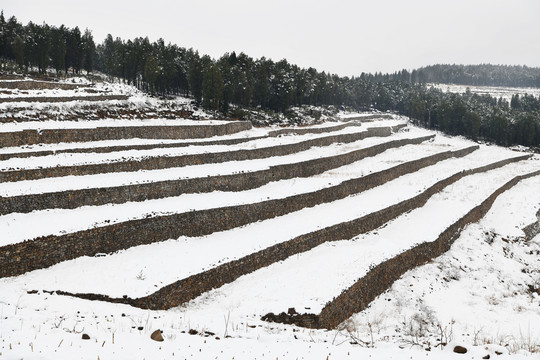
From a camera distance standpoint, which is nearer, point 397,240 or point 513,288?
point 513,288

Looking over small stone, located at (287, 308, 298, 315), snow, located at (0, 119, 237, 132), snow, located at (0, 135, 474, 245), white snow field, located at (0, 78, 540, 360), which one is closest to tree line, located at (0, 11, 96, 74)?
white snow field, located at (0, 78, 540, 360)

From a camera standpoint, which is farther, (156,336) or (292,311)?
(292,311)

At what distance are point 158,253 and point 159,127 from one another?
60.9ft

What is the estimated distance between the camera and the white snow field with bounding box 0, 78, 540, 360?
9594 millimetres

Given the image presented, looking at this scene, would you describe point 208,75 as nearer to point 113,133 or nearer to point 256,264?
point 113,133

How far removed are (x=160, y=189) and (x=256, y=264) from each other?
8.08 m

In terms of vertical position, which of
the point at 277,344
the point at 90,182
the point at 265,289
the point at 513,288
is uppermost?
the point at 90,182

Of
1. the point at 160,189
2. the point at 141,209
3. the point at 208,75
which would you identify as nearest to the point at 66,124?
the point at 160,189

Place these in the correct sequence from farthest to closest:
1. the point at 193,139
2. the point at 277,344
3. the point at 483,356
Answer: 1. the point at 193,139
2. the point at 277,344
3. the point at 483,356

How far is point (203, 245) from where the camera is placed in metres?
20.3

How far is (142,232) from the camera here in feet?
63.6

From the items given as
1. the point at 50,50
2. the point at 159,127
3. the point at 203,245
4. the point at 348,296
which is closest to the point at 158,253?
the point at 203,245

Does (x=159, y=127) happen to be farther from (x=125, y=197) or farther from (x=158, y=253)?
(x=158, y=253)

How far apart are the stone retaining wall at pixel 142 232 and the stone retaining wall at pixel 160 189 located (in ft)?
10.7
